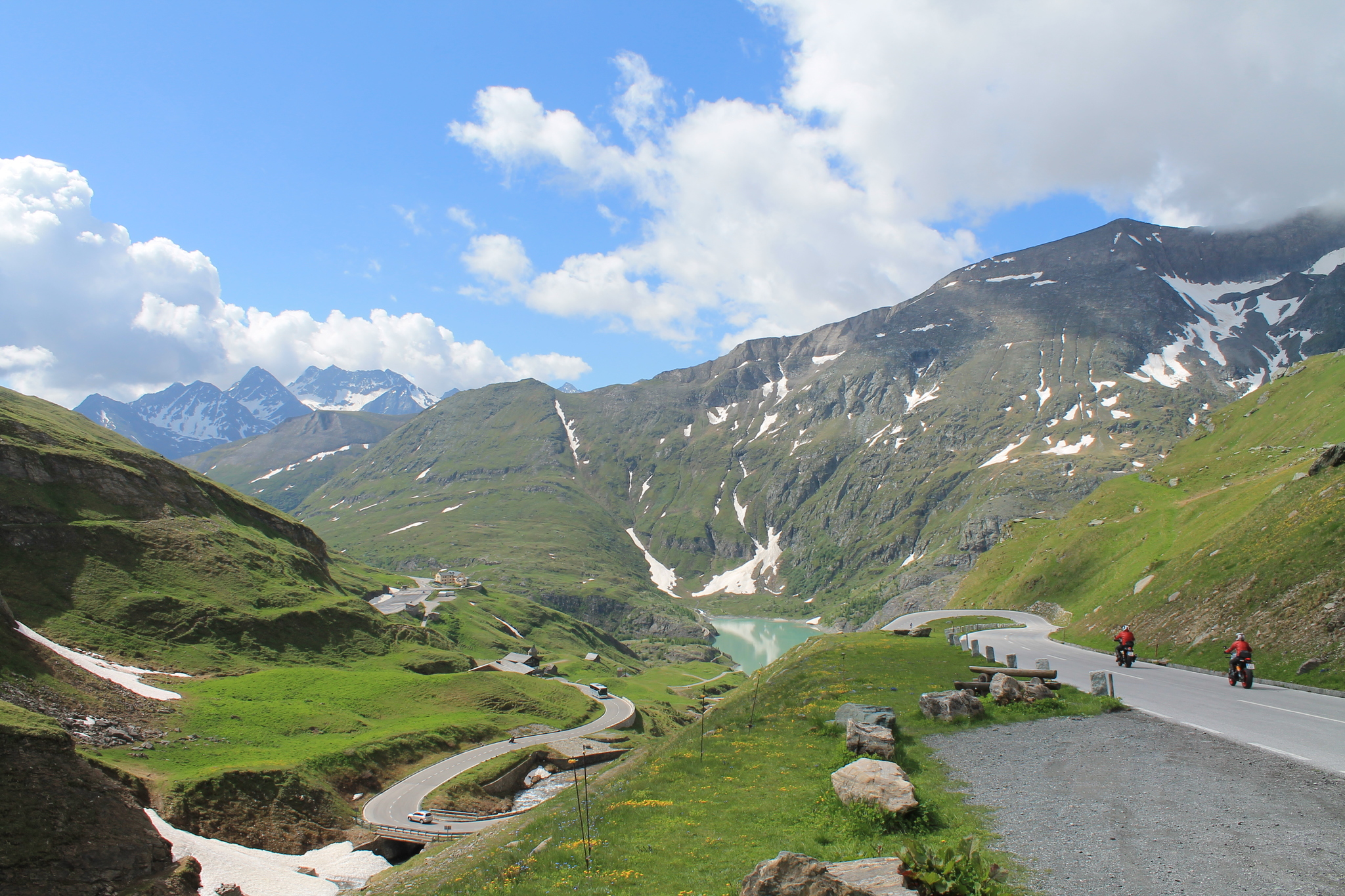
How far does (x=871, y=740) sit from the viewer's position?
693 inches

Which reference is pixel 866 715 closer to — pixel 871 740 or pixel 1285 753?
pixel 871 740

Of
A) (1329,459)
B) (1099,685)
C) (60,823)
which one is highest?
(1329,459)

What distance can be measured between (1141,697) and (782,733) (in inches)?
537

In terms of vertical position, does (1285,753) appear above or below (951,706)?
above

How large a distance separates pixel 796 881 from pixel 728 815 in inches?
248

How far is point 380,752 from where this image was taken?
56188mm

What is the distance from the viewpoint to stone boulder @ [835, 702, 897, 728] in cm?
1984

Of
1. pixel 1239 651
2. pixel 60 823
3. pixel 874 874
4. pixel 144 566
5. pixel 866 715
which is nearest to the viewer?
pixel 874 874

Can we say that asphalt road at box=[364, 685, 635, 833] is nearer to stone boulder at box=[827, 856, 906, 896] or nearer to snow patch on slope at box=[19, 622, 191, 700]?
snow patch on slope at box=[19, 622, 191, 700]

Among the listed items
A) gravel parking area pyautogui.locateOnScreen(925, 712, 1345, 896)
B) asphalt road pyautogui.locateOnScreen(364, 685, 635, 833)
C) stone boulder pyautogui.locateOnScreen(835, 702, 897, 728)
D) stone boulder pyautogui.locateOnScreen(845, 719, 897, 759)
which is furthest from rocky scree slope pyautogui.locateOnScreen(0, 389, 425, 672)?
gravel parking area pyautogui.locateOnScreen(925, 712, 1345, 896)

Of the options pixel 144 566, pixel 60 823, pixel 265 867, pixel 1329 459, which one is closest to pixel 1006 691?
pixel 1329 459

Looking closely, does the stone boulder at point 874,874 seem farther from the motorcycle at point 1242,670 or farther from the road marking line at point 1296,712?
the motorcycle at point 1242,670

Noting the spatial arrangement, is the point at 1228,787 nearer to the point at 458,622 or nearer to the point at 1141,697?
the point at 1141,697

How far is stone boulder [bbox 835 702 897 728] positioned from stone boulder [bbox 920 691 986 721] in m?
1.16
